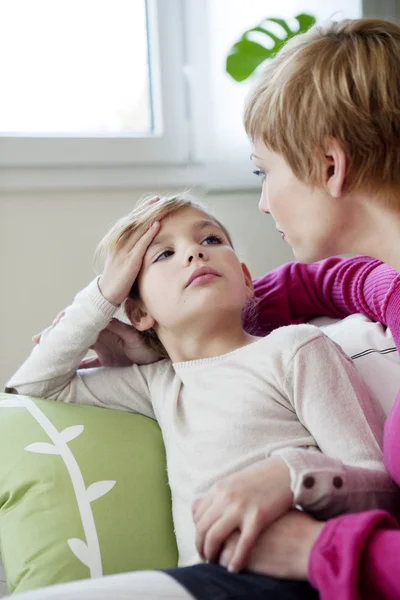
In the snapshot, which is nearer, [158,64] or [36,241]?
[36,241]

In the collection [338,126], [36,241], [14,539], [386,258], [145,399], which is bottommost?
[14,539]

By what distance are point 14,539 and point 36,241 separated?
3.17ft

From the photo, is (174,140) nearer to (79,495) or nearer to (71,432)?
(71,432)

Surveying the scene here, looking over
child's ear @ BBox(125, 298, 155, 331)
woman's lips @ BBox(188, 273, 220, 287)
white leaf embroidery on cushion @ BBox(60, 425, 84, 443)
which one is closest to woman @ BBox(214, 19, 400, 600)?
woman's lips @ BBox(188, 273, 220, 287)

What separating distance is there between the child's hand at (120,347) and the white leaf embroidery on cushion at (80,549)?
0.36m

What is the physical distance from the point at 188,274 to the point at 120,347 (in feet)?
0.79

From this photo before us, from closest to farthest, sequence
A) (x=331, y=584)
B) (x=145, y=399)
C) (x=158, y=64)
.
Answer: (x=331, y=584), (x=145, y=399), (x=158, y=64)

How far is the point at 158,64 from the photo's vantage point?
222 centimetres

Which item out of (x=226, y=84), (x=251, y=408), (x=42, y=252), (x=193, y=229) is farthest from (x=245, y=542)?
(x=226, y=84)

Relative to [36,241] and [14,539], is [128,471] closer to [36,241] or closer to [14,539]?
[14,539]

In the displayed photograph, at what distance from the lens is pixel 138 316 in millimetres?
1337

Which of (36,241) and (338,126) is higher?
(338,126)

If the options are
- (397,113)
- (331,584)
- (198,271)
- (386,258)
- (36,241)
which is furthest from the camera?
(36,241)

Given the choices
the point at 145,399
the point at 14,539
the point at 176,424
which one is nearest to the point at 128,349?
the point at 145,399
